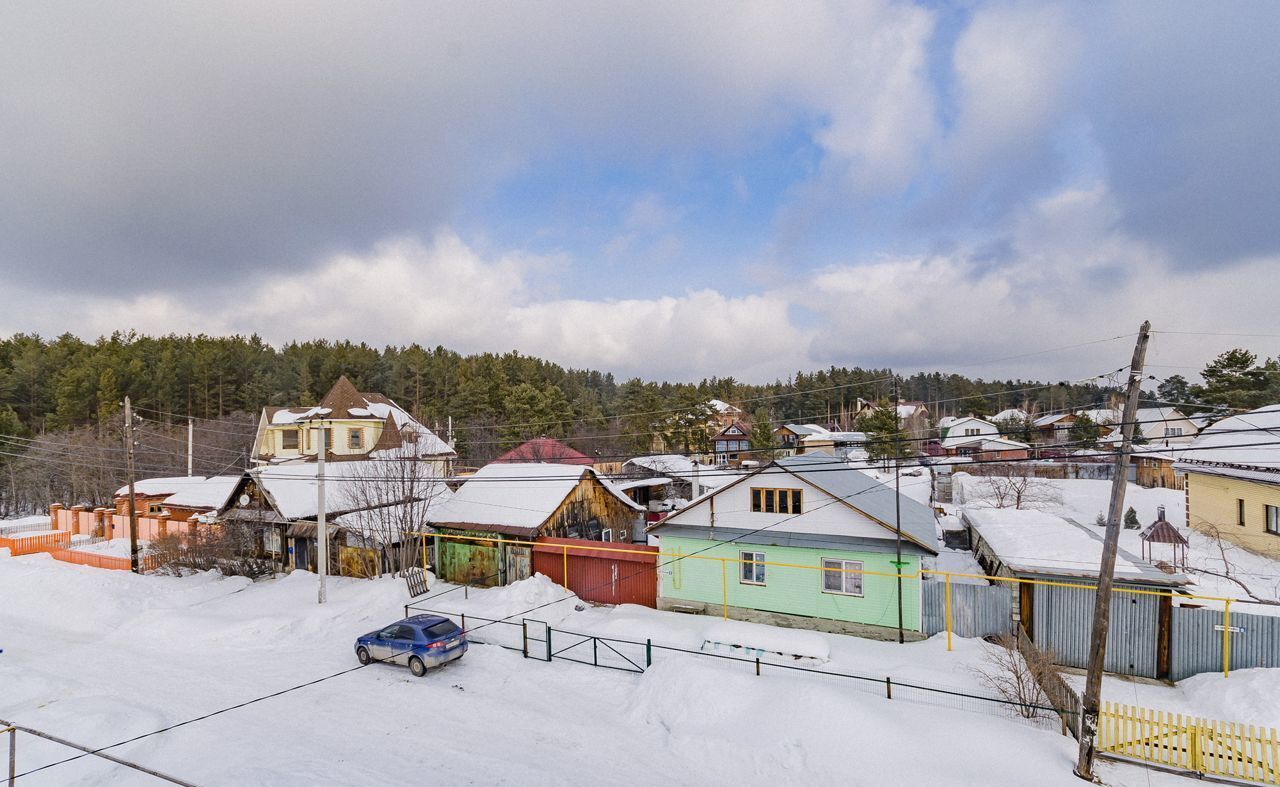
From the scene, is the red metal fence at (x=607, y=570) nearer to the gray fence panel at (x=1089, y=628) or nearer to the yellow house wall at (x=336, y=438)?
the gray fence panel at (x=1089, y=628)

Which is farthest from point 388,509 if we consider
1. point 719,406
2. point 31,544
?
point 719,406

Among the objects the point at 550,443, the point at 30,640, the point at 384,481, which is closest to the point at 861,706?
the point at 384,481

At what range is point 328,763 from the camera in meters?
11.0

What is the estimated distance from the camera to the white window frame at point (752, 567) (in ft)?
67.2

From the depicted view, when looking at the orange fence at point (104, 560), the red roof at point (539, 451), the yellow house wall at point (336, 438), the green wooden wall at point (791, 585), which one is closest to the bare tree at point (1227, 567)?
the green wooden wall at point (791, 585)

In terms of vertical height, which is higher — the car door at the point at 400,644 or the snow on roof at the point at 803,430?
the snow on roof at the point at 803,430

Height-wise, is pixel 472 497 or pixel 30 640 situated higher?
pixel 472 497

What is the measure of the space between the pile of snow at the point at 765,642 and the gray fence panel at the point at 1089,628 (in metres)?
6.23

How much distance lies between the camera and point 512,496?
27516mm

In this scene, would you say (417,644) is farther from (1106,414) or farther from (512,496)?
(1106,414)

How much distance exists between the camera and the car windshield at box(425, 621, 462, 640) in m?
15.6

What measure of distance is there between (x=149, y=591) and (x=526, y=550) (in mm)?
15535

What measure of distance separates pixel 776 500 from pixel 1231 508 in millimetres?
24343

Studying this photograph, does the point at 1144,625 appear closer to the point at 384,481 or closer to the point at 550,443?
the point at 384,481
